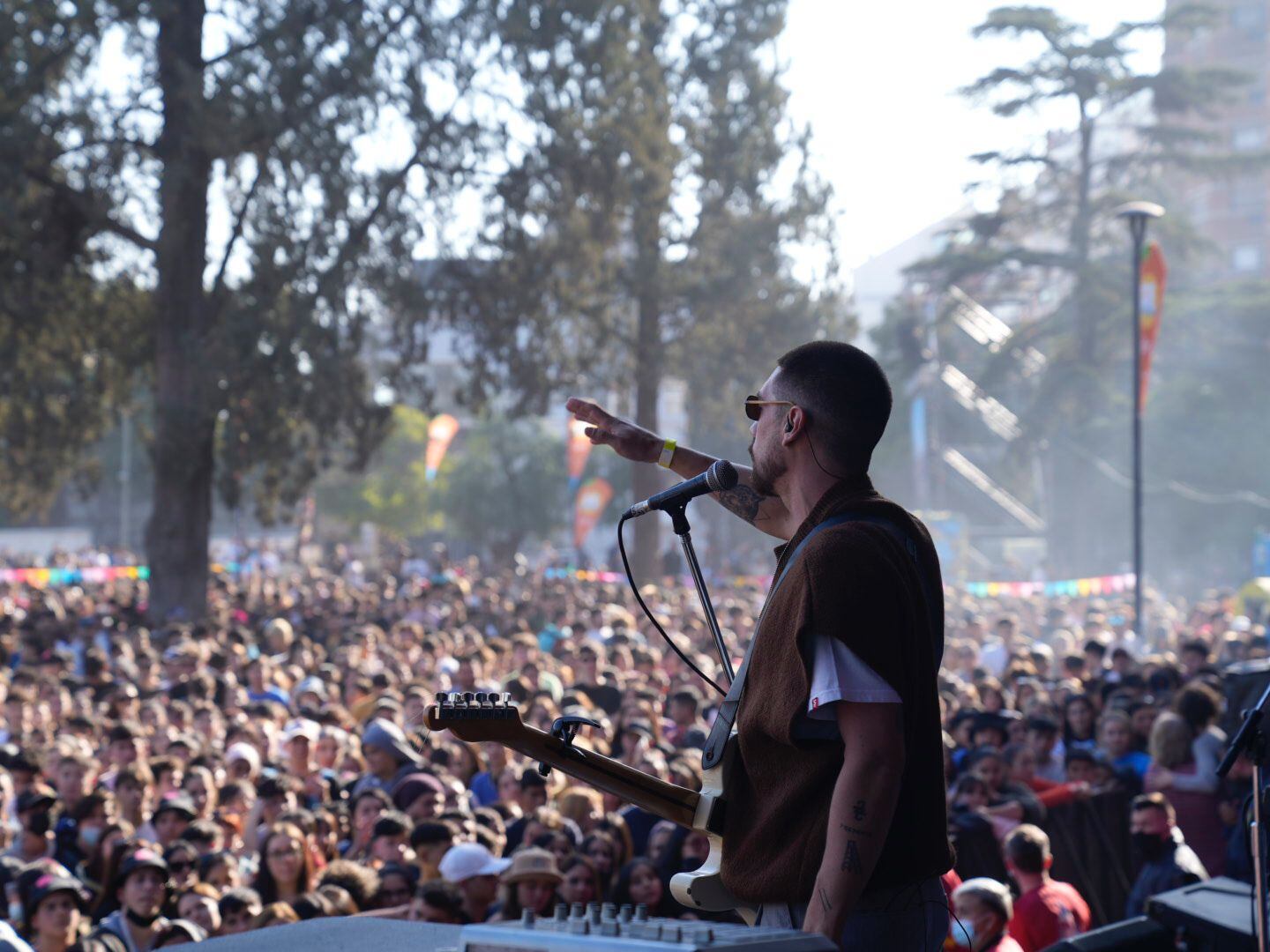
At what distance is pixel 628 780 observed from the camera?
2938mm

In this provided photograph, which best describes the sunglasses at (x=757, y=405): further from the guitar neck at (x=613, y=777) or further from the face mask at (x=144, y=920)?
the face mask at (x=144, y=920)

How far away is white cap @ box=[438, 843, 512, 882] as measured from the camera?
7.22 meters

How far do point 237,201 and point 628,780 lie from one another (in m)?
21.4

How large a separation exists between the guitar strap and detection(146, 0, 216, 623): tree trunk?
771 inches

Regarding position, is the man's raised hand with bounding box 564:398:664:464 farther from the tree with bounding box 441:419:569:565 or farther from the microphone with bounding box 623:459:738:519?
the tree with bounding box 441:419:569:565

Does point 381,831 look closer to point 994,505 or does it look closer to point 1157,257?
point 1157,257

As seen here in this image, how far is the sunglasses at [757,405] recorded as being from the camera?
119 inches

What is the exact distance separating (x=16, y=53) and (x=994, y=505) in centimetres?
3378

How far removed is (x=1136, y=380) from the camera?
59.4 feet

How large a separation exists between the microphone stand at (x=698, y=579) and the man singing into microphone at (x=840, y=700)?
0.27 metres

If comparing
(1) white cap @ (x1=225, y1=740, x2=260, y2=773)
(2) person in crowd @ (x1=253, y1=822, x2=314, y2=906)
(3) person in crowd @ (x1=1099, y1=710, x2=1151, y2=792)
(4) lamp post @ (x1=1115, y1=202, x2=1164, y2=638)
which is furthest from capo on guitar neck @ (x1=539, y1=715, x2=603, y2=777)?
(4) lamp post @ (x1=1115, y1=202, x2=1164, y2=638)

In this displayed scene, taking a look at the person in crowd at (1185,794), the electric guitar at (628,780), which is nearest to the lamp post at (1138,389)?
the person in crowd at (1185,794)

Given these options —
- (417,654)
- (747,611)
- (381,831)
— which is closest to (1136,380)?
(747,611)

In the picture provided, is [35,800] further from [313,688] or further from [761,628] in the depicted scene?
[761,628]
